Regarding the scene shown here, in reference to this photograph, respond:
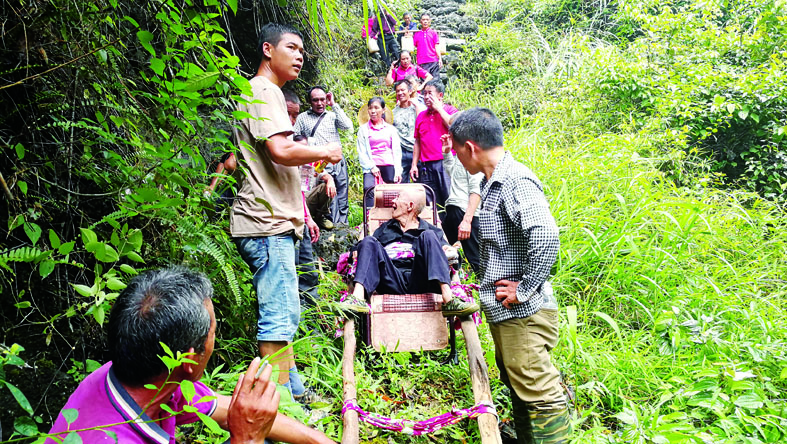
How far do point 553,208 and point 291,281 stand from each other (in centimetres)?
366

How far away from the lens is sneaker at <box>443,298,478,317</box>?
3.37 meters

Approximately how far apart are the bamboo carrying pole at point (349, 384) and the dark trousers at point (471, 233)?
6.06 ft

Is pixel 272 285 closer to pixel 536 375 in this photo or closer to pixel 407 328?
pixel 407 328

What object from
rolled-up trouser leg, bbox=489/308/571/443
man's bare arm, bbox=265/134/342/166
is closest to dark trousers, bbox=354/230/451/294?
rolled-up trouser leg, bbox=489/308/571/443

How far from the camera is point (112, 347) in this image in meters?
1.36

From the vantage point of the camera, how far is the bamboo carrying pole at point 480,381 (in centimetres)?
241

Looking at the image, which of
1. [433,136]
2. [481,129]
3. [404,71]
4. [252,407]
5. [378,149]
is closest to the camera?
[252,407]

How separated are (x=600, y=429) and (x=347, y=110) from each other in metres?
7.67

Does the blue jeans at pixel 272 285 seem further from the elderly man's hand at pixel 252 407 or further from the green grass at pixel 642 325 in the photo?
the elderly man's hand at pixel 252 407

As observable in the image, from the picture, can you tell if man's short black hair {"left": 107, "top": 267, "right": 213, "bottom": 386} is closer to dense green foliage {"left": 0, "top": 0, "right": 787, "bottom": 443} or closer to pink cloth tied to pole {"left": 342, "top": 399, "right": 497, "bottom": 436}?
dense green foliage {"left": 0, "top": 0, "right": 787, "bottom": 443}

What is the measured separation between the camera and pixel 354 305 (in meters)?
3.35

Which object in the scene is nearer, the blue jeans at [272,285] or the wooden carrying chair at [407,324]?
the blue jeans at [272,285]

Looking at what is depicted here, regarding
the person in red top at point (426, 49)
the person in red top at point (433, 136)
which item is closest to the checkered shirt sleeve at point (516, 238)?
the person in red top at point (433, 136)

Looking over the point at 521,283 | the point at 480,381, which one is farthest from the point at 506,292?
the point at 480,381
